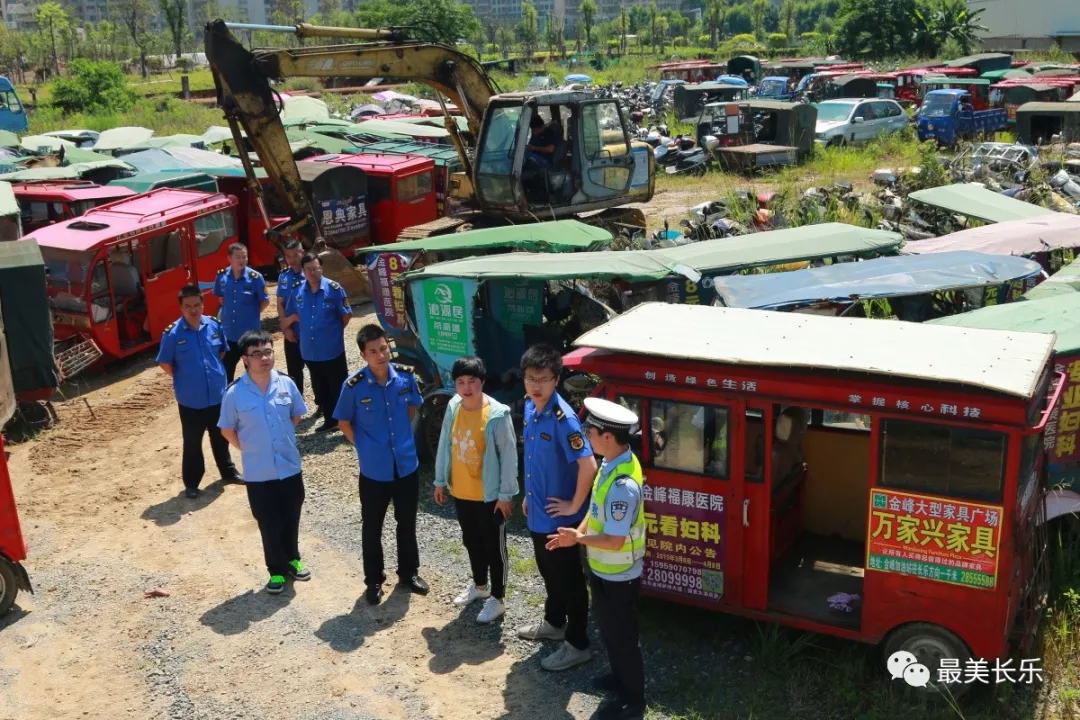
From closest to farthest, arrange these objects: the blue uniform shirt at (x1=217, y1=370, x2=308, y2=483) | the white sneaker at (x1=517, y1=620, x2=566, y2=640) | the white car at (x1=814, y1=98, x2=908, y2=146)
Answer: the white sneaker at (x1=517, y1=620, x2=566, y2=640), the blue uniform shirt at (x1=217, y1=370, x2=308, y2=483), the white car at (x1=814, y1=98, x2=908, y2=146)

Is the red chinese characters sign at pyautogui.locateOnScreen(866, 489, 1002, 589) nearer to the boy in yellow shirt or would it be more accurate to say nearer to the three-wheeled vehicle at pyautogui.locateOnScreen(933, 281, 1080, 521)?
the three-wheeled vehicle at pyautogui.locateOnScreen(933, 281, 1080, 521)

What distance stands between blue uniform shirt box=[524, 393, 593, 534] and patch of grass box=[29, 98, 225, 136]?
31.2 metres

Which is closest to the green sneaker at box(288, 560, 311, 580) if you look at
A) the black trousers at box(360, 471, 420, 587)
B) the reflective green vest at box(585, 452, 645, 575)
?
the black trousers at box(360, 471, 420, 587)

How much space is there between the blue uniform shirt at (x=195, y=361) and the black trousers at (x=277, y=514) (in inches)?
Answer: 80.3

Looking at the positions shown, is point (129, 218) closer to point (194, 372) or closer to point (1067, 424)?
point (194, 372)

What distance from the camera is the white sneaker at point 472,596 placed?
7.02 metres

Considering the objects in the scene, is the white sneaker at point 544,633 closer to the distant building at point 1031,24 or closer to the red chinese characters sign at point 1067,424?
the red chinese characters sign at point 1067,424

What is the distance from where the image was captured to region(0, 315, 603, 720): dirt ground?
20.0 ft

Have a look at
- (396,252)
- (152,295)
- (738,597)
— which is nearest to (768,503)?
(738,597)

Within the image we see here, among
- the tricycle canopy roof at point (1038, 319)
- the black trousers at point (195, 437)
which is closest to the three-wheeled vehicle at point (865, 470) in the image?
A: the tricycle canopy roof at point (1038, 319)

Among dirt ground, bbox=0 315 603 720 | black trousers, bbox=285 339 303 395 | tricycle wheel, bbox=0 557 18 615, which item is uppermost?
black trousers, bbox=285 339 303 395

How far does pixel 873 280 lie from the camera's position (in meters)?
8.57

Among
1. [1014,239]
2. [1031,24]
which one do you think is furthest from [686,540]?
[1031,24]

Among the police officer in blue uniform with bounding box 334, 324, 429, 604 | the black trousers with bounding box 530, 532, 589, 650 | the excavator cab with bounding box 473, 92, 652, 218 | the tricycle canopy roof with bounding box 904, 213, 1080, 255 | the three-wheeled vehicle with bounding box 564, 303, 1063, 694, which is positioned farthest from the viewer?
the excavator cab with bounding box 473, 92, 652, 218
